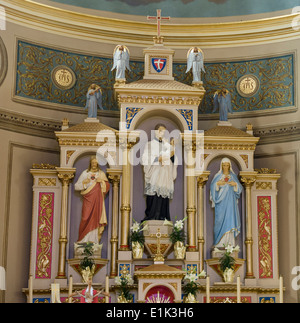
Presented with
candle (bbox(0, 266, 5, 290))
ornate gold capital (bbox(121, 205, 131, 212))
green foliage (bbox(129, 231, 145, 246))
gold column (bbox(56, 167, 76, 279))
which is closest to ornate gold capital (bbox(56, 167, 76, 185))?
gold column (bbox(56, 167, 76, 279))

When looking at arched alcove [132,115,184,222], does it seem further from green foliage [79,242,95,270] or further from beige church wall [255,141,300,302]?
beige church wall [255,141,300,302]

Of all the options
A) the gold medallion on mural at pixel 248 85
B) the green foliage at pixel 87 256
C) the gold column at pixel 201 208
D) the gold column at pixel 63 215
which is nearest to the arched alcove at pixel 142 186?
the gold column at pixel 201 208

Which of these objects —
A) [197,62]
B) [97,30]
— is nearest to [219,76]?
[197,62]

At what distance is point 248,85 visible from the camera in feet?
48.3

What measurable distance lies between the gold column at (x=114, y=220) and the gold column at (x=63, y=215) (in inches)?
30.1

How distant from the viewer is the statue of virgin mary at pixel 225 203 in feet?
41.7

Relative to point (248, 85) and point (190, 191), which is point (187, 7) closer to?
point (248, 85)

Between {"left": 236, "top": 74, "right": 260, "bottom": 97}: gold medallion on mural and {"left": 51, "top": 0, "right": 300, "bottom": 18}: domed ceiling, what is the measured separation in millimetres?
1508

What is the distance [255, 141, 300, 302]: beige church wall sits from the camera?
13.1m

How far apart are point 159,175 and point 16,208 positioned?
9.34 ft
